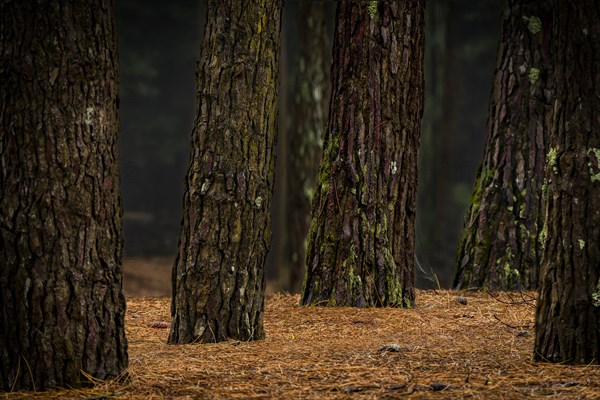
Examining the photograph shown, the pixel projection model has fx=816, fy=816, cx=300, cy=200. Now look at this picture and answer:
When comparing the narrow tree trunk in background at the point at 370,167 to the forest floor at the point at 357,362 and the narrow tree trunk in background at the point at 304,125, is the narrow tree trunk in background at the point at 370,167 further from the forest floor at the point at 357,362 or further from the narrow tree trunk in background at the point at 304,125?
the narrow tree trunk in background at the point at 304,125

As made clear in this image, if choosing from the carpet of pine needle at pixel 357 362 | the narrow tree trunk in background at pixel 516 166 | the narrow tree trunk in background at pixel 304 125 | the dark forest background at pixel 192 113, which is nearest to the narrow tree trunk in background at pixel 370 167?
the carpet of pine needle at pixel 357 362

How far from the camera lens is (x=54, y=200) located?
4.79 m

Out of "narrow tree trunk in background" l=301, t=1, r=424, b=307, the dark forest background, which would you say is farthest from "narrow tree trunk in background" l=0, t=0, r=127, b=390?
the dark forest background

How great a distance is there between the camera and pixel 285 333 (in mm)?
7316

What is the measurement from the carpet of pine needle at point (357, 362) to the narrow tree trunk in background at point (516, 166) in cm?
163

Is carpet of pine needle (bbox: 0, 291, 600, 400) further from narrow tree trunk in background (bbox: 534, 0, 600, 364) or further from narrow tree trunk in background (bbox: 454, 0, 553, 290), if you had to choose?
narrow tree trunk in background (bbox: 454, 0, 553, 290)

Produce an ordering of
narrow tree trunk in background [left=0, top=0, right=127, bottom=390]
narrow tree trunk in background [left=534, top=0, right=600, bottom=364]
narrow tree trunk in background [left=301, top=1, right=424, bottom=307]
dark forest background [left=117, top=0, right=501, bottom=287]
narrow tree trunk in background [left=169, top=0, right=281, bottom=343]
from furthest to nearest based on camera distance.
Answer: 1. dark forest background [left=117, top=0, right=501, bottom=287]
2. narrow tree trunk in background [left=301, top=1, right=424, bottom=307]
3. narrow tree trunk in background [left=169, top=0, right=281, bottom=343]
4. narrow tree trunk in background [left=534, top=0, right=600, bottom=364]
5. narrow tree trunk in background [left=0, top=0, right=127, bottom=390]

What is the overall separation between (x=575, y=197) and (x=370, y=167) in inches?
128

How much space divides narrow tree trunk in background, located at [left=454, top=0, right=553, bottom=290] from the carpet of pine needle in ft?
5.36

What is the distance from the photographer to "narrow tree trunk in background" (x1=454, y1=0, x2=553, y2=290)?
10000mm

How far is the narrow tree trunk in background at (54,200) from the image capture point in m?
4.75

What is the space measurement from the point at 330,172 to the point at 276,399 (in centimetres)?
434

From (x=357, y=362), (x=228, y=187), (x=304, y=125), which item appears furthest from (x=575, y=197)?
(x=304, y=125)

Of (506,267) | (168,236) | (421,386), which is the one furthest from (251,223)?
(168,236)
